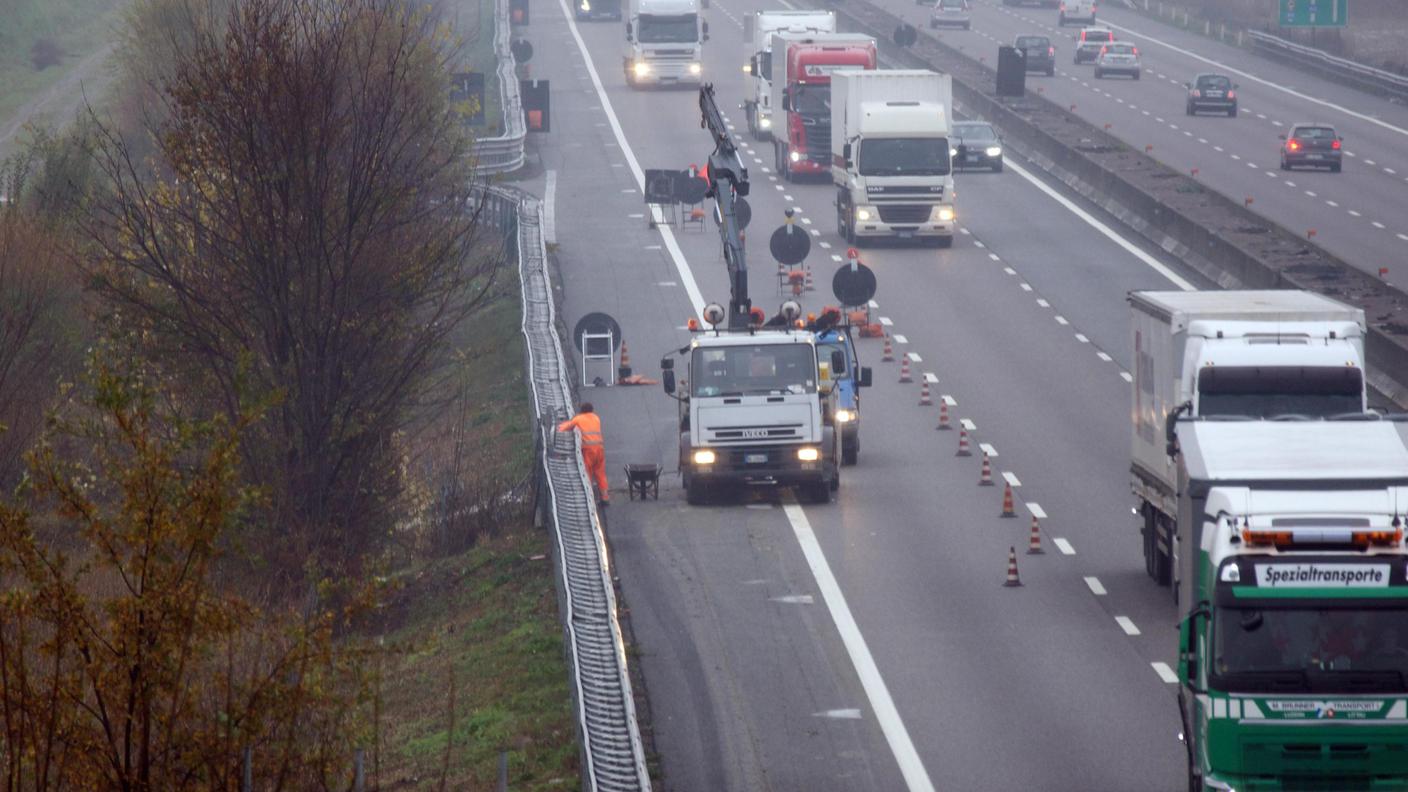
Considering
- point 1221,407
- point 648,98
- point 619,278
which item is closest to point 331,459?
point 1221,407

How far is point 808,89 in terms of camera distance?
57.4m

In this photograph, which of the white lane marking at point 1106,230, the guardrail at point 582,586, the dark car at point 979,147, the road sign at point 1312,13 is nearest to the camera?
the guardrail at point 582,586

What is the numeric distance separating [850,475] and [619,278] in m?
17.4

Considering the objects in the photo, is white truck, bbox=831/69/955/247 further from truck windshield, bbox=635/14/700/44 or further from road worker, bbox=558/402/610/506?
truck windshield, bbox=635/14/700/44

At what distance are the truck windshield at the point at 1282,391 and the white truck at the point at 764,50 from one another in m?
43.3

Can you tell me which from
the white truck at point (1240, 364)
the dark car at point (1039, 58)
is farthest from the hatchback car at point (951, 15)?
the white truck at point (1240, 364)

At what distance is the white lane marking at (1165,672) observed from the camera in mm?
20375

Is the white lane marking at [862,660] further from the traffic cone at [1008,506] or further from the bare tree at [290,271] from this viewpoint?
the bare tree at [290,271]

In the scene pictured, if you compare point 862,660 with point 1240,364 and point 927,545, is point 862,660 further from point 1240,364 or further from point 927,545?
point 927,545

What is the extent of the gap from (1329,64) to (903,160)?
41.1 metres

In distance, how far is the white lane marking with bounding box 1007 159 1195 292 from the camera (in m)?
45.2

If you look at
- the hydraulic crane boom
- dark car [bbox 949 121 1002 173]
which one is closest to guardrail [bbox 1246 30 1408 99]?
dark car [bbox 949 121 1002 173]

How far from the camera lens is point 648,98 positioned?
77.6 metres

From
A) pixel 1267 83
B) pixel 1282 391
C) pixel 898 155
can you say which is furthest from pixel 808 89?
pixel 1282 391
